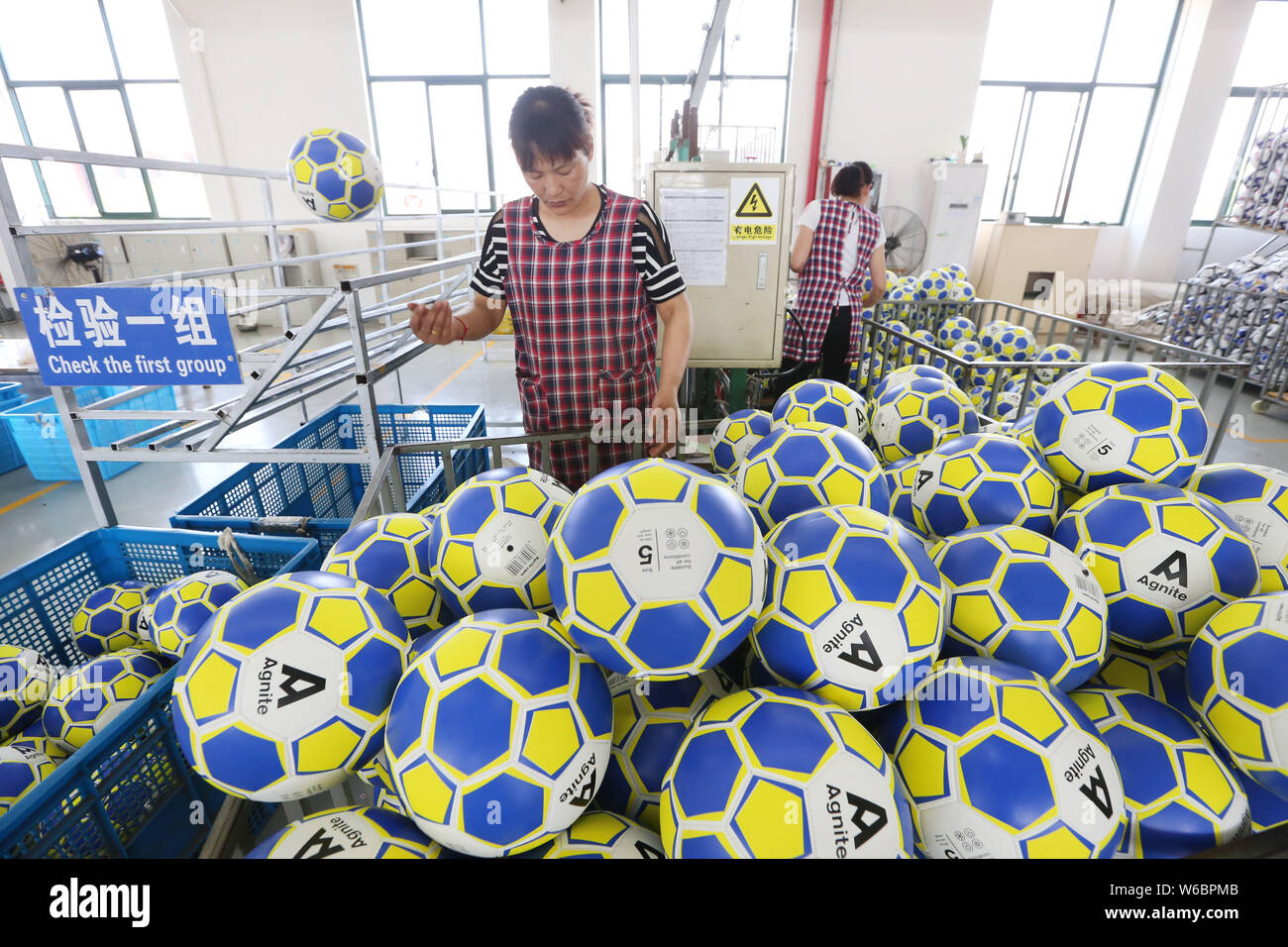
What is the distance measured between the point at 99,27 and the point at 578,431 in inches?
510

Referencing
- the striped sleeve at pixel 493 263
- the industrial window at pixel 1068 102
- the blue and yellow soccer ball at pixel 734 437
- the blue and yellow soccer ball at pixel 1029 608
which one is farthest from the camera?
the industrial window at pixel 1068 102

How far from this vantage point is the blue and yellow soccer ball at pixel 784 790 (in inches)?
36.8

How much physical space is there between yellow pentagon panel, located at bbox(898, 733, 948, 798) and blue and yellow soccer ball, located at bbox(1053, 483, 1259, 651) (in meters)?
0.67

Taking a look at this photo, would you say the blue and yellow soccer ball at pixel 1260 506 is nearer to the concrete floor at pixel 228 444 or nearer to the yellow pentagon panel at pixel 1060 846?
the yellow pentagon panel at pixel 1060 846

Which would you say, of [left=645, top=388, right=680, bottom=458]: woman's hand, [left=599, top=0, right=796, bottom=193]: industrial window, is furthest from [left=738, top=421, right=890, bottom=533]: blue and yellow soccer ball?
[left=599, top=0, right=796, bottom=193]: industrial window

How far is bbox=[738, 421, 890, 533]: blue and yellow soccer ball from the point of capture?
64.8 inches

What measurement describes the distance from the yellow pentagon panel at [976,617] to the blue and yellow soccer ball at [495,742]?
79 centimetres

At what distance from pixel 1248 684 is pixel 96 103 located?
14.8 m

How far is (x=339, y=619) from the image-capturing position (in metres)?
1.17

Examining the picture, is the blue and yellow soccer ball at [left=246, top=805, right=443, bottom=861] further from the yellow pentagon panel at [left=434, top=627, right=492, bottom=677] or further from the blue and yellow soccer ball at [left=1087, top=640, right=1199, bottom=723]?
the blue and yellow soccer ball at [left=1087, top=640, right=1199, bottom=723]

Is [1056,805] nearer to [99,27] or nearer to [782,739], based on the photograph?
[782,739]

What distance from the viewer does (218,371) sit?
2.00 meters

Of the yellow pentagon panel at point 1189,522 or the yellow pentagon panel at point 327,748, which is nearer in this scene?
the yellow pentagon panel at point 327,748

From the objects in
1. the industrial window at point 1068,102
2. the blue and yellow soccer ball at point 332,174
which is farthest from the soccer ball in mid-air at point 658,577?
the industrial window at point 1068,102
